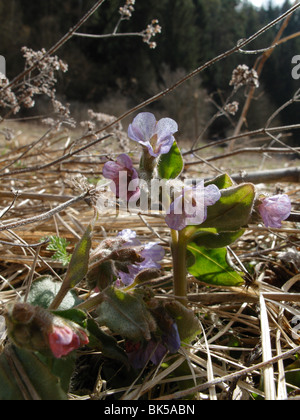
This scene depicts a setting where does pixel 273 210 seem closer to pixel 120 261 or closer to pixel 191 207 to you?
pixel 191 207

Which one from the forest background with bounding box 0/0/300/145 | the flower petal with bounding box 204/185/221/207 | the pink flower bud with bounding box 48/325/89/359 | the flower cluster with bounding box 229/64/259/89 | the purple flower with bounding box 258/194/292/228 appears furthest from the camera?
the forest background with bounding box 0/0/300/145

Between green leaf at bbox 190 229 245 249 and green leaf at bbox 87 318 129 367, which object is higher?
green leaf at bbox 190 229 245 249

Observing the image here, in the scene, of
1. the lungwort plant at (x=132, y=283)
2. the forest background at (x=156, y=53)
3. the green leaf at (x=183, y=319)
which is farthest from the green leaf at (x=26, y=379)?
the forest background at (x=156, y=53)

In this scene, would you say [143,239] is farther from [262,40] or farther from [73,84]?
[262,40]

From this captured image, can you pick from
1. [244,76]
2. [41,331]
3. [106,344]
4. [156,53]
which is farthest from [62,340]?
[156,53]

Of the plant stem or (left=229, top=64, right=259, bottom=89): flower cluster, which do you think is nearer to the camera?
the plant stem

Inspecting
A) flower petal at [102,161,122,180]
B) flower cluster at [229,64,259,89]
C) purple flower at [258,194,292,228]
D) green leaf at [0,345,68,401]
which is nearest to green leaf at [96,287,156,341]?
green leaf at [0,345,68,401]

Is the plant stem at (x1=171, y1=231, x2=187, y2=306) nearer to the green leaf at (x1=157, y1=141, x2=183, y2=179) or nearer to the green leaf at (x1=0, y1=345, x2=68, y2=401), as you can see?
the green leaf at (x1=157, y1=141, x2=183, y2=179)
